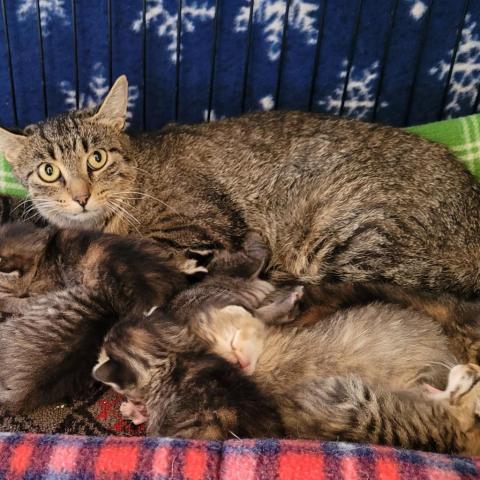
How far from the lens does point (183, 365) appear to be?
188cm

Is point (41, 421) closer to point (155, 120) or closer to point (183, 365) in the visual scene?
point (183, 365)

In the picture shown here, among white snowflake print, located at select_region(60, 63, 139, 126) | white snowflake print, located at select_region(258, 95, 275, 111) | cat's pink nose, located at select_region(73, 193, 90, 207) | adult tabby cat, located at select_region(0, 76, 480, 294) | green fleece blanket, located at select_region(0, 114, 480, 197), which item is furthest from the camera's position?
white snowflake print, located at select_region(258, 95, 275, 111)

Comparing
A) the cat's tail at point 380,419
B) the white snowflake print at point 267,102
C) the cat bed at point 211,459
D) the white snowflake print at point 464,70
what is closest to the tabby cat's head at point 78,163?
the white snowflake print at point 267,102

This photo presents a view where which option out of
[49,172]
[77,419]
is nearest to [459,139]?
[49,172]

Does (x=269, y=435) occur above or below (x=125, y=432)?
above

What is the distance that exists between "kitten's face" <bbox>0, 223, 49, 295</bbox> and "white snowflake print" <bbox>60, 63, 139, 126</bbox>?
937 millimetres

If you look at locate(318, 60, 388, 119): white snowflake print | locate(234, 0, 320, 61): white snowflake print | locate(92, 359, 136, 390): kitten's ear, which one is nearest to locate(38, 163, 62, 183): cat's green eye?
locate(92, 359, 136, 390): kitten's ear

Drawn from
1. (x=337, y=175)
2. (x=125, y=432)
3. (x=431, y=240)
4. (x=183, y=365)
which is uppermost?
(x=337, y=175)

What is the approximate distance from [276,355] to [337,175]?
0.88 m

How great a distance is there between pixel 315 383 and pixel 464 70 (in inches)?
80.1

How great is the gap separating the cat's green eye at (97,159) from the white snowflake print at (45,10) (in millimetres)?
803

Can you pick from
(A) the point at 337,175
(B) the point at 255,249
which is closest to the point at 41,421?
(B) the point at 255,249

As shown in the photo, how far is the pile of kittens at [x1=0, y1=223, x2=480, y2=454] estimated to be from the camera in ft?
5.69

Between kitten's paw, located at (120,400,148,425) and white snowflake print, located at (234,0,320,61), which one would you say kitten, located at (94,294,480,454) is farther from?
white snowflake print, located at (234,0,320,61)
